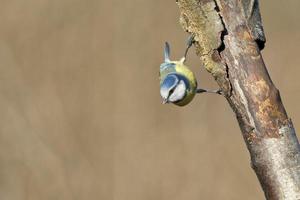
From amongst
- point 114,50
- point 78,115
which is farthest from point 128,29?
point 78,115

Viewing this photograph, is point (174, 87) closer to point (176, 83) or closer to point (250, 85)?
point (176, 83)

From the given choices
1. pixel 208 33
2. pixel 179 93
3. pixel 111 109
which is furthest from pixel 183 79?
pixel 111 109

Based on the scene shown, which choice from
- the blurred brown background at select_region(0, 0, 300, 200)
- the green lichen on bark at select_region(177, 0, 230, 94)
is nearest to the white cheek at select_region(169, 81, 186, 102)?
the green lichen on bark at select_region(177, 0, 230, 94)

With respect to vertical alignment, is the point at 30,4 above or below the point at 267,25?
above

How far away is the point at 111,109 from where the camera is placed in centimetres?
376

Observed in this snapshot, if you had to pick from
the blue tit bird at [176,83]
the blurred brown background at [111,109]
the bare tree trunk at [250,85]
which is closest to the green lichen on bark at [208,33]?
the bare tree trunk at [250,85]

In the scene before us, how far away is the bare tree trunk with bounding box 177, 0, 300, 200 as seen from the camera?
115 centimetres

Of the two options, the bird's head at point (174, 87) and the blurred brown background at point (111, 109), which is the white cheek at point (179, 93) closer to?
the bird's head at point (174, 87)

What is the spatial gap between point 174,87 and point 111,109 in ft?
6.21

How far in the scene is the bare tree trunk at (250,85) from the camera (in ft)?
3.79

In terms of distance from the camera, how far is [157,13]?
12.7ft

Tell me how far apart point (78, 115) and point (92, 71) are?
250 millimetres

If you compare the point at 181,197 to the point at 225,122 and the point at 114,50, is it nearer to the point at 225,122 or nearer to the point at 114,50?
the point at 225,122

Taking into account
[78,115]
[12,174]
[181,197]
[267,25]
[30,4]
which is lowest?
[181,197]
